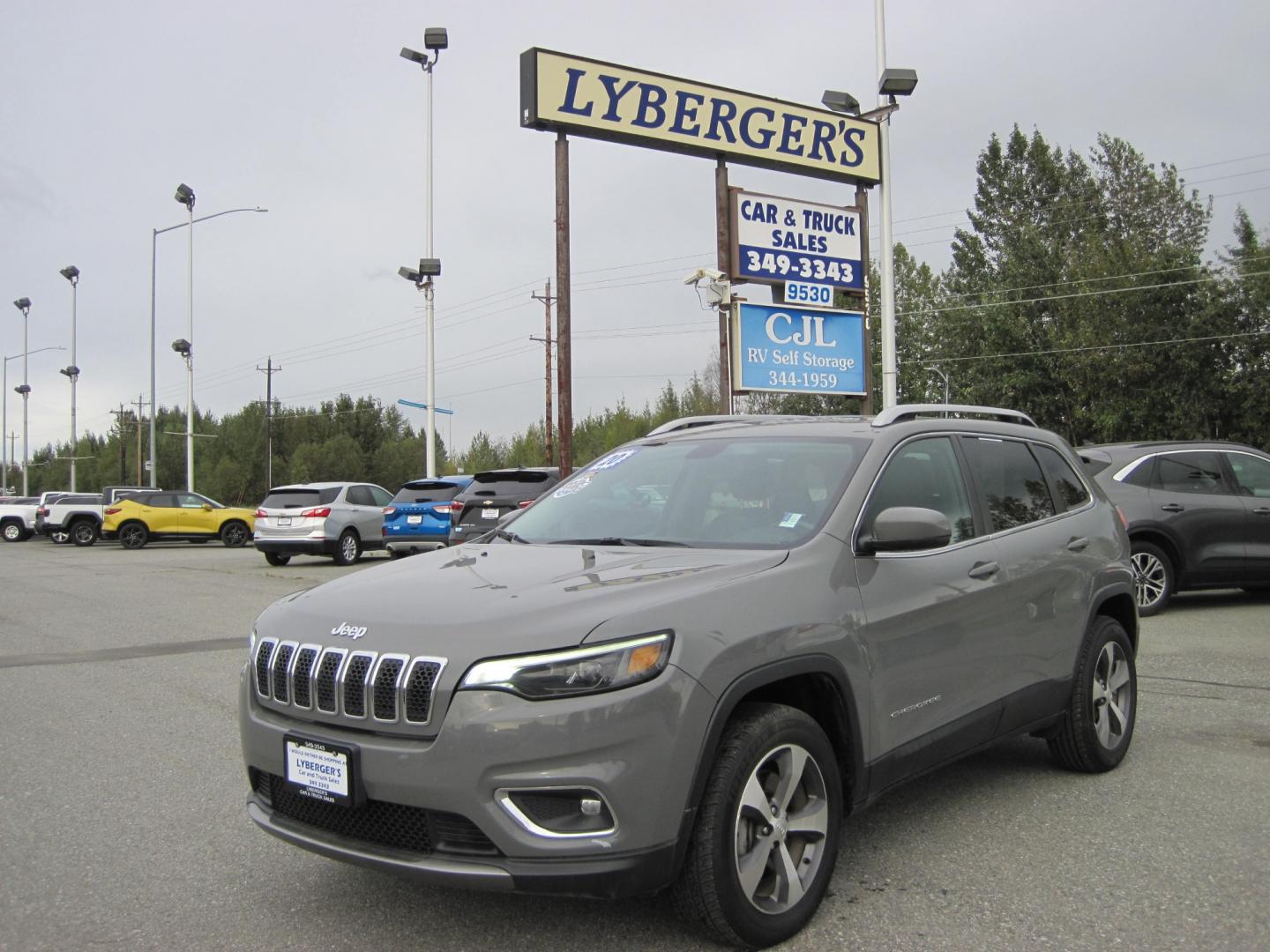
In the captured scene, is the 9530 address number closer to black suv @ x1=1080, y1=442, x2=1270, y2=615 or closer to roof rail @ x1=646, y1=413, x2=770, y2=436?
black suv @ x1=1080, y1=442, x2=1270, y2=615

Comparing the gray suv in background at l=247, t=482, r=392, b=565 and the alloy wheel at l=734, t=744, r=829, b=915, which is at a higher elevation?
the gray suv in background at l=247, t=482, r=392, b=565

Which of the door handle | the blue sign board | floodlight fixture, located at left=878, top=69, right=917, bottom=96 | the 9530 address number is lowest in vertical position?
the door handle

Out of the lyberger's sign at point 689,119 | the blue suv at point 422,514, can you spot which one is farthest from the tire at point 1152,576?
the blue suv at point 422,514

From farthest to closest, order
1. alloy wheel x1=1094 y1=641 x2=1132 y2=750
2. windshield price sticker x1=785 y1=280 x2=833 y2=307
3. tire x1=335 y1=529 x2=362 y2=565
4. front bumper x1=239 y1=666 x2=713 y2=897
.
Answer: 1. tire x1=335 y1=529 x2=362 y2=565
2. windshield price sticker x1=785 y1=280 x2=833 y2=307
3. alloy wheel x1=1094 y1=641 x2=1132 y2=750
4. front bumper x1=239 y1=666 x2=713 y2=897

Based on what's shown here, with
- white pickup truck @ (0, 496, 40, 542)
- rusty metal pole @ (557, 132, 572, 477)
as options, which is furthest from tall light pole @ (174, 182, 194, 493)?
rusty metal pole @ (557, 132, 572, 477)

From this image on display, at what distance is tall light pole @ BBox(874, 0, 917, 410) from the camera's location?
1723 cm

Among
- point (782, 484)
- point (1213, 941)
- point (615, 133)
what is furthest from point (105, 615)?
point (1213, 941)

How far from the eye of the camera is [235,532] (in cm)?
3158

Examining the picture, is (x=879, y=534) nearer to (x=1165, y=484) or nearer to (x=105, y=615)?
(x=1165, y=484)

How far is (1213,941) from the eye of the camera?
340cm

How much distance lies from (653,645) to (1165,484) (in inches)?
359

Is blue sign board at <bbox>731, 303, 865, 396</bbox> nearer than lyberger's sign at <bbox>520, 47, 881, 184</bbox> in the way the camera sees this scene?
No

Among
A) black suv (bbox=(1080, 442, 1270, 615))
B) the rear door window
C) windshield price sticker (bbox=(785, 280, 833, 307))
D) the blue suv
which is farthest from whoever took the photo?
the blue suv

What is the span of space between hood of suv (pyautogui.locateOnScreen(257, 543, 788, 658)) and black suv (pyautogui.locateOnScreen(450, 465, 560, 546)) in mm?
13013
